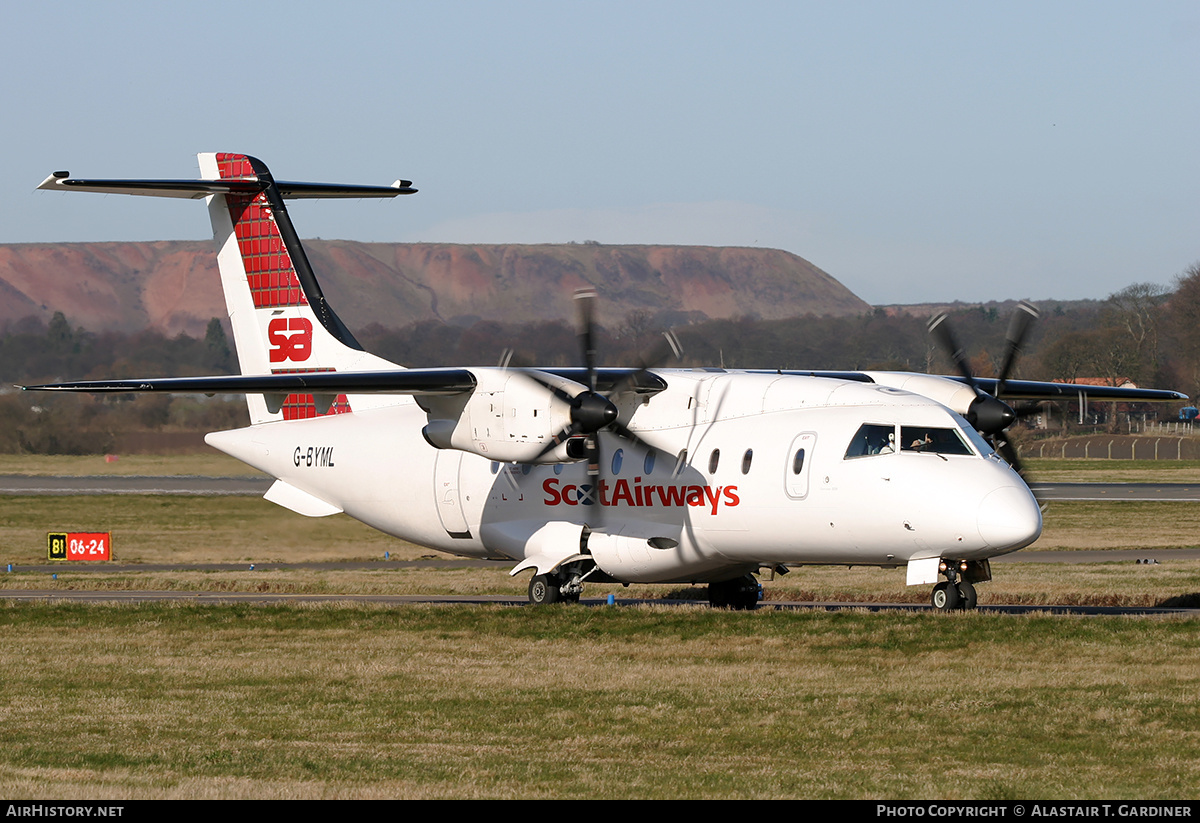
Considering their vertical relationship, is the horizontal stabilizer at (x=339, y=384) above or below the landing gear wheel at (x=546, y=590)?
above

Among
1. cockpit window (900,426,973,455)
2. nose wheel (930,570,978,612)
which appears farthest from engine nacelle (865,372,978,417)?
nose wheel (930,570,978,612)

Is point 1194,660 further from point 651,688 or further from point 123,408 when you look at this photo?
point 123,408

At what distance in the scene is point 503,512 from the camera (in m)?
25.5

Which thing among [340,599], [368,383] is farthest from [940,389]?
[340,599]

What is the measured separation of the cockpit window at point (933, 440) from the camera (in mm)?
20781

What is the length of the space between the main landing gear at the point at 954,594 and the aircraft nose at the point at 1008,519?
4.75ft

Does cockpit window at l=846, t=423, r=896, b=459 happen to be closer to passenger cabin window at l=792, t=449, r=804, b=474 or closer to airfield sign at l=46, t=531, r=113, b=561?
passenger cabin window at l=792, t=449, r=804, b=474

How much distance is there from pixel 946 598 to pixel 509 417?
7.06 m

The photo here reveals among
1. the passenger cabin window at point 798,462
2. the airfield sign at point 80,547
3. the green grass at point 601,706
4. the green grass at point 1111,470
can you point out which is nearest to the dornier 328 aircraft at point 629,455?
the passenger cabin window at point 798,462

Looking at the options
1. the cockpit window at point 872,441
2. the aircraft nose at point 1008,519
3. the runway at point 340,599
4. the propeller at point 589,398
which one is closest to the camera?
the aircraft nose at point 1008,519

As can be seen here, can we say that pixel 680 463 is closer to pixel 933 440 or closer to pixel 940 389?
pixel 933 440

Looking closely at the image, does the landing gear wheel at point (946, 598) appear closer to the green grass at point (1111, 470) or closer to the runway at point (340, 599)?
the runway at point (340, 599)

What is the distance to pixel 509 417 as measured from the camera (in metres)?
22.9

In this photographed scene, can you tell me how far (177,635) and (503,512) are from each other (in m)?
6.21
